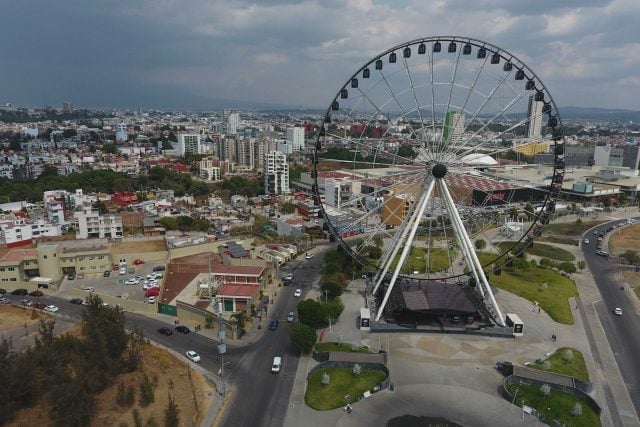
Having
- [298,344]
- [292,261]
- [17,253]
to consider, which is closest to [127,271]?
[17,253]

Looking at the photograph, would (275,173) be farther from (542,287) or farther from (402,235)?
(402,235)

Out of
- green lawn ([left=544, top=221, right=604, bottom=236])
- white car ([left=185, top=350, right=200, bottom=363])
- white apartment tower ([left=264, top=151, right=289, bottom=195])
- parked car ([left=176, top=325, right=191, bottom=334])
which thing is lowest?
parked car ([left=176, top=325, right=191, bottom=334])

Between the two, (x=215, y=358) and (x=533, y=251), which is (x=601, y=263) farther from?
(x=215, y=358)

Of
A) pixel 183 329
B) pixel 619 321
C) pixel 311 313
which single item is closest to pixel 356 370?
pixel 311 313

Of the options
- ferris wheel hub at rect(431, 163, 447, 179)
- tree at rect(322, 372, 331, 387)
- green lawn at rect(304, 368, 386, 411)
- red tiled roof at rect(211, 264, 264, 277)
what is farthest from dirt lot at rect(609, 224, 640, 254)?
tree at rect(322, 372, 331, 387)

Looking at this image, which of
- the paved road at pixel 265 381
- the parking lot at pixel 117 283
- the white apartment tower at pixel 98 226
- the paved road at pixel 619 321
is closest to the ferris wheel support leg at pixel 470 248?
the paved road at pixel 619 321

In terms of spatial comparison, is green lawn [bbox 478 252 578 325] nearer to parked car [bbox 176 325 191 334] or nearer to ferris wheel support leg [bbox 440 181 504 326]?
ferris wheel support leg [bbox 440 181 504 326]
